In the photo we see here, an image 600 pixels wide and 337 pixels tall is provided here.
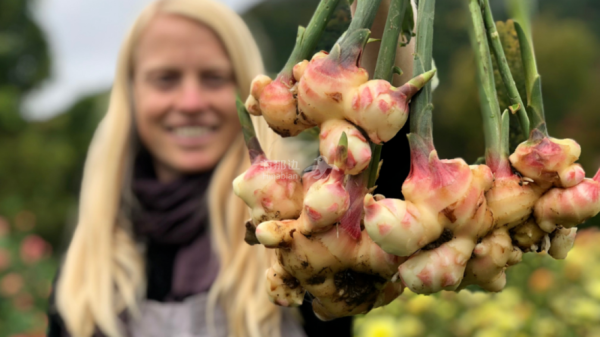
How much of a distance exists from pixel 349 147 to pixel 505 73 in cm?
12

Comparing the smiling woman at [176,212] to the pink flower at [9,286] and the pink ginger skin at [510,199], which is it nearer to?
the pink ginger skin at [510,199]

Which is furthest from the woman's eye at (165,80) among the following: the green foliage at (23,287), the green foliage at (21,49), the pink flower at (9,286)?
the green foliage at (21,49)

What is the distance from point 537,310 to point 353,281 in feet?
2.85

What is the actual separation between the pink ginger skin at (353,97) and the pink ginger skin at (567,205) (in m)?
0.09

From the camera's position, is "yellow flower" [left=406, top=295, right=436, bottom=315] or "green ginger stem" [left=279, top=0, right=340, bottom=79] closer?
"green ginger stem" [left=279, top=0, right=340, bottom=79]

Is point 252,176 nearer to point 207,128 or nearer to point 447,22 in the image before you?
point 447,22

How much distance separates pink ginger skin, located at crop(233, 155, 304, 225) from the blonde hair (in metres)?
0.64

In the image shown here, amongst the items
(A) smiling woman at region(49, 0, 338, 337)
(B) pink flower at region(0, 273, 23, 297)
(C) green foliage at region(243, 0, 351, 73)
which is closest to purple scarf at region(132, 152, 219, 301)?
(A) smiling woman at region(49, 0, 338, 337)

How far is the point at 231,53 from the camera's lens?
0.98 meters

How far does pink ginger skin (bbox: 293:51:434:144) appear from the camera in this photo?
271 mm

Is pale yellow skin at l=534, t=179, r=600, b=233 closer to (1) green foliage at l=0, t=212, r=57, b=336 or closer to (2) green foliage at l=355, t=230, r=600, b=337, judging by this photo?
(2) green foliage at l=355, t=230, r=600, b=337

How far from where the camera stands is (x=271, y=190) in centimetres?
30

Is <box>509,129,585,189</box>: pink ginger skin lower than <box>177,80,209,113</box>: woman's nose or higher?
higher

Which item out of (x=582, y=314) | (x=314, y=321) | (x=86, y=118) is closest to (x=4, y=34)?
(x=86, y=118)
